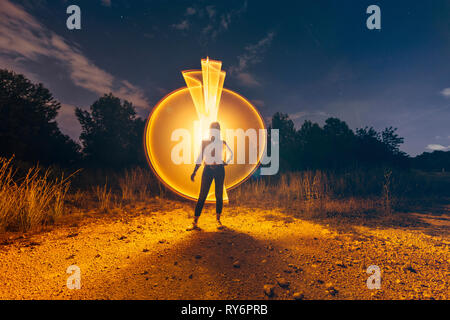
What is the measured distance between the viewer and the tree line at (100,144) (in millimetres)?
14508

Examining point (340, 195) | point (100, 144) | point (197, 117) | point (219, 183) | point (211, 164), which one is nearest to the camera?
point (211, 164)

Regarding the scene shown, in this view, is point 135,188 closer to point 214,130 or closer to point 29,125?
point 214,130

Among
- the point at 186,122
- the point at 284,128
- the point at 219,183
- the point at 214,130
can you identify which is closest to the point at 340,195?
the point at 219,183

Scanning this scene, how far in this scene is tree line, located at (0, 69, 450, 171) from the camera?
1451 centimetres

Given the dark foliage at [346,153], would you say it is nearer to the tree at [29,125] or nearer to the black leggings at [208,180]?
the black leggings at [208,180]

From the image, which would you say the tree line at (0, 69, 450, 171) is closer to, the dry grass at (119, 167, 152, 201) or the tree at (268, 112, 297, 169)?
the tree at (268, 112, 297, 169)

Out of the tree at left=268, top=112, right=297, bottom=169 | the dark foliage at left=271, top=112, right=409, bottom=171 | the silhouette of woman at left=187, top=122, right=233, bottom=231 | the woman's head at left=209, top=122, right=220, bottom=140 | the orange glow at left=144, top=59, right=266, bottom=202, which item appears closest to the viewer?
the silhouette of woman at left=187, top=122, right=233, bottom=231

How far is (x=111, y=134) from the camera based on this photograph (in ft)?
76.4

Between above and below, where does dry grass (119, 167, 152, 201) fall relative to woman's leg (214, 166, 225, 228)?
below

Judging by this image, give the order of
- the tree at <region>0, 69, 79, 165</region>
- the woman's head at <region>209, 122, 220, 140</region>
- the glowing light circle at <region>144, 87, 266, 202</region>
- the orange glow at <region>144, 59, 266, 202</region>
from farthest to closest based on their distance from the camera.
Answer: the tree at <region>0, 69, 79, 165</region> → the glowing light circle at <region>144, 87, 266, 202</region> → the orange glow at <region>144, 59, 266, 202</region> → the woman's head at <region>209, 122, 220, 140</region>

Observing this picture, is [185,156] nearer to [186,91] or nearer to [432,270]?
[186,91]

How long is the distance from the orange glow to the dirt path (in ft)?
8.20

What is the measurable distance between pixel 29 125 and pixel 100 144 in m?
5.72

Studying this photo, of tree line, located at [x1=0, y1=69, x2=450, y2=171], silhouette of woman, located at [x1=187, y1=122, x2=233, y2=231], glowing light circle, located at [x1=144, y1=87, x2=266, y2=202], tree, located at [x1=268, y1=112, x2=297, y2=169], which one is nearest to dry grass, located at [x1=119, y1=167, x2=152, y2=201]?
glowing light circle, located at [x1=144, y1=87, x2=266, y2=202]
